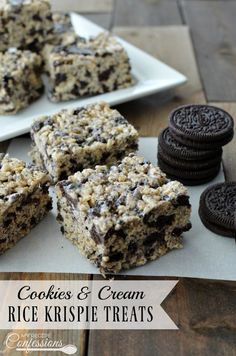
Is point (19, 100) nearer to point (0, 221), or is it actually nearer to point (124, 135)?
point (124, 135)

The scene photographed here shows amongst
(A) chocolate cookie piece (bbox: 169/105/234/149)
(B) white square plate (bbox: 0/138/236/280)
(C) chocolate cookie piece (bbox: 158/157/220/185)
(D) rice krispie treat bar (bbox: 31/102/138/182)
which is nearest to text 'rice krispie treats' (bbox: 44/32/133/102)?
(D) rice krispie treat bar (bbox: 31/102/138/182)

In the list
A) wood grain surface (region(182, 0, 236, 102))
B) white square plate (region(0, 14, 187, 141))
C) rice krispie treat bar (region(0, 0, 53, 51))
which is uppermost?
rice krispie treat bar (region(0, 0, 53, 51))

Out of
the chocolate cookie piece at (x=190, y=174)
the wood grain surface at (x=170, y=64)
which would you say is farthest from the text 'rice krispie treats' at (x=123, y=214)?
the wood grain surface at (x=170, y=64)

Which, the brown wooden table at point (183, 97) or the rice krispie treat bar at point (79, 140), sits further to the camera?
the rice krispie treat bar at point (79, 140)

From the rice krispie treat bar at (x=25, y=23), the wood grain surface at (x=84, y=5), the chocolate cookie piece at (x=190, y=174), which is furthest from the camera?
the wood grain surface at (x=84, y=5)

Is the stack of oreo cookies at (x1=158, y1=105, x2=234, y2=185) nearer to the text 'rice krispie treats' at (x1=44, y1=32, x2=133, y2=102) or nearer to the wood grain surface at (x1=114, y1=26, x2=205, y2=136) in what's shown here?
the wood grain surface at (x1=114, y1=26, x2=205, y2=136)

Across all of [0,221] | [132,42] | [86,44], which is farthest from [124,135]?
[132,42]

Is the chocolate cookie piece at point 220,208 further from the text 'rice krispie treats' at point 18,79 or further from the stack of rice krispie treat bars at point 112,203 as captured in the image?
the text 'rice krispie treats' at point 18,79
